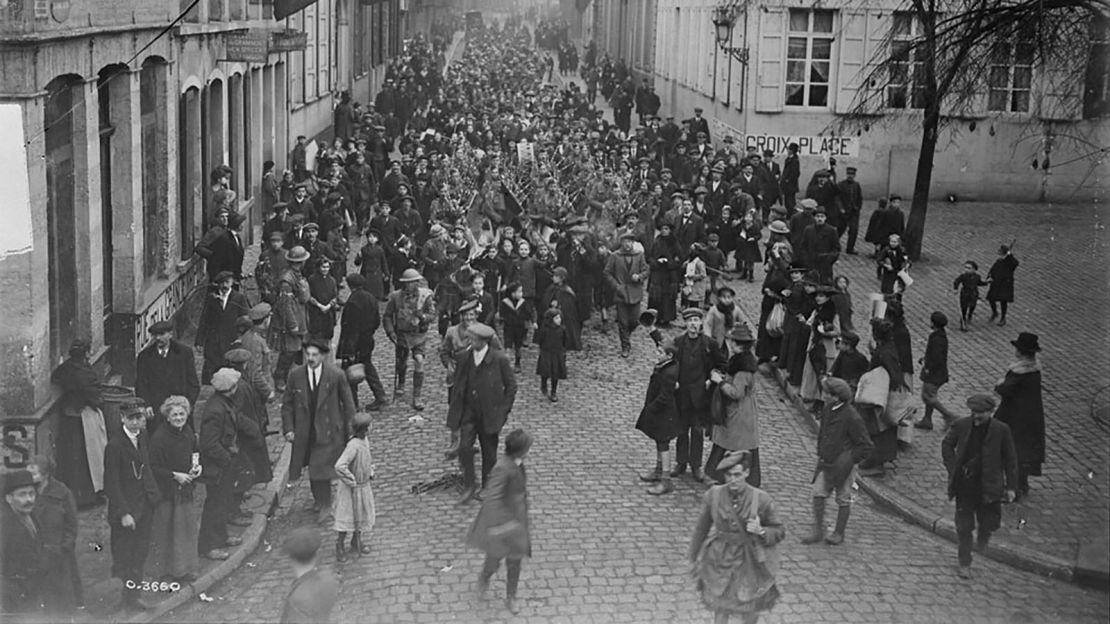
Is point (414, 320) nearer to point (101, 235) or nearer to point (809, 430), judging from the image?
point (101, 235)

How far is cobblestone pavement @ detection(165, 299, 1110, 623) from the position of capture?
33.6 ft

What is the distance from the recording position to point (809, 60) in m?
32.9

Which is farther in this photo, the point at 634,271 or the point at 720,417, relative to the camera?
the point at 634,271

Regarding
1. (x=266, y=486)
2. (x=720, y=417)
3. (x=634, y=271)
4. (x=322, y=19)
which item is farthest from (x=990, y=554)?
(x=322, y=19)

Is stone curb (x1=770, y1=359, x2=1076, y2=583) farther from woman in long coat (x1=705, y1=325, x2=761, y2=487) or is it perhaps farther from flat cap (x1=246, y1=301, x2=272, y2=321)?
flat cap (x1=246, y1=301, x2=272, y2=321)

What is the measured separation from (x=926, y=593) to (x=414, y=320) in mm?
6823

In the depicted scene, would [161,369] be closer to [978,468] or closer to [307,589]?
[307,589]

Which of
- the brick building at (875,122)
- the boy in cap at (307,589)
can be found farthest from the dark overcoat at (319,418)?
the brick building at (875,122)

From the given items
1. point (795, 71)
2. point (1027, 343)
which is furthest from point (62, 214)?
point (795, 71)

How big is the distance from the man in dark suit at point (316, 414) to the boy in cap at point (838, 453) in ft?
13.4

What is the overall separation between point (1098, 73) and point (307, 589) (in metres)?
22.9

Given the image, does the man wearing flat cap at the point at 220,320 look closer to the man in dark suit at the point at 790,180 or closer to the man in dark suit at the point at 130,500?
the man in dark suit at the point at 130,500

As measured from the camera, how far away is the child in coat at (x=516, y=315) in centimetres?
1708

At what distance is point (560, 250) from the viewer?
19.3 metres
